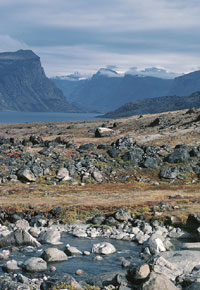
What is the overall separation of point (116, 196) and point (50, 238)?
68.4 feet

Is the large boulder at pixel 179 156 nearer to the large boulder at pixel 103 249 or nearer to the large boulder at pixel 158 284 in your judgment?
the large boulder at pixel 103 249


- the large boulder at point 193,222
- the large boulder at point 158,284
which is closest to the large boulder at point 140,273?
the large boulder at point 158,284

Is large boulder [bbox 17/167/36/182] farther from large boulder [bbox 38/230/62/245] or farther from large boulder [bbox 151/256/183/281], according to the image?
large boulder [bbox 151/256/183/281]

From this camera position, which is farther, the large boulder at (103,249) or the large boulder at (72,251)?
the large boulder at (103,249)

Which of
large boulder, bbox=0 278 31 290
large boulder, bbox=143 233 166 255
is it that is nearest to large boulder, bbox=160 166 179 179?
large boulder, bbox=143 233 166 255

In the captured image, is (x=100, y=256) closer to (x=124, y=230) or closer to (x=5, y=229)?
(x=124, y=230)

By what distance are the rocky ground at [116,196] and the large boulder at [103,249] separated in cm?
31

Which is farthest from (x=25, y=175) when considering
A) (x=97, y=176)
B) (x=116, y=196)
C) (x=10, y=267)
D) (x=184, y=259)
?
(x=184, y=259)

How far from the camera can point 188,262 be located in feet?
98.5

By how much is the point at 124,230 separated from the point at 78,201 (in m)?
12.0

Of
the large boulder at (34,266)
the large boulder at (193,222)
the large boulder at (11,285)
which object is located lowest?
the large boulder at (193,222)

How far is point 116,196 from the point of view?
57656mm

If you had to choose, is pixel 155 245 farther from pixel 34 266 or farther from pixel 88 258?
pixel 34 266

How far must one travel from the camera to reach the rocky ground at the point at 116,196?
2962 centimetres
